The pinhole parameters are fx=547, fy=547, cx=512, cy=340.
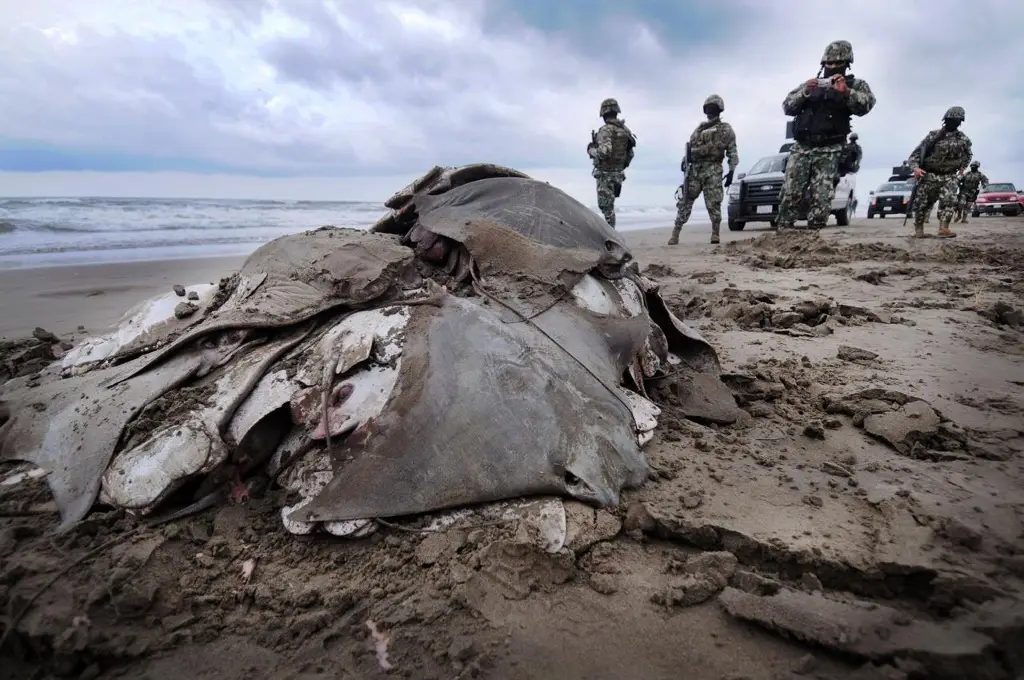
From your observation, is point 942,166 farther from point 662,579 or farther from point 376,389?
point 376,389

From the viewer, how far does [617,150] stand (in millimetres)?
8938

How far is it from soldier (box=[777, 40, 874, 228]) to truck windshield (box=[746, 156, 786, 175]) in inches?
156

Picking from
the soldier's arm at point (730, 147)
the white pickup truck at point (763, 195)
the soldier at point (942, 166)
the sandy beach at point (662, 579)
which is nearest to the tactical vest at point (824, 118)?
the soldier's arm at point (730, 147)

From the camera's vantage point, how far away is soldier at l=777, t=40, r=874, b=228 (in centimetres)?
682

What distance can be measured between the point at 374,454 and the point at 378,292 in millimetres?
770

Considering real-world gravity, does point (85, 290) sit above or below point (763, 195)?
below

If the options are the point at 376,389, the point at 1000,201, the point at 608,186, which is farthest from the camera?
the point at 1000,201

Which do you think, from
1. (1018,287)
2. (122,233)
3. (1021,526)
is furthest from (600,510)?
(122,233)

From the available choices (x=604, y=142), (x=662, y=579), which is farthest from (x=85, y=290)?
(x=604, y=142)

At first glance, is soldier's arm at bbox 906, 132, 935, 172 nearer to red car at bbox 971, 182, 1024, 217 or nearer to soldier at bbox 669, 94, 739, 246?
soldier at bbox 669, 94, 739, 246

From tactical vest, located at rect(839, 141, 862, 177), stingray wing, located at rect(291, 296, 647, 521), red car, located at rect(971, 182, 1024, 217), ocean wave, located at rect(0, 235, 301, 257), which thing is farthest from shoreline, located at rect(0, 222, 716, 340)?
red car, located at rect(971, 182, 1024, 217)

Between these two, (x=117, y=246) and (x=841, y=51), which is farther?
(x=117, y=246)

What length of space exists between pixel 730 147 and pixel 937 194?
3.10 m

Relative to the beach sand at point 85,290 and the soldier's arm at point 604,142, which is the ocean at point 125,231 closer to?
the beach sand at point 85,290
